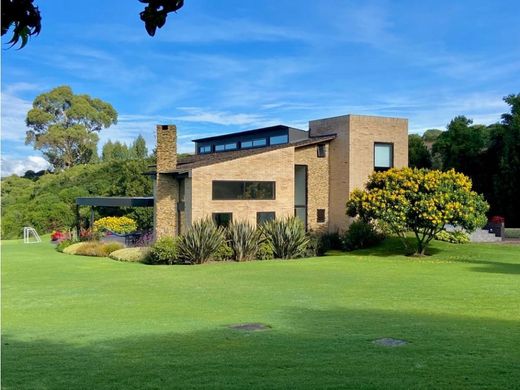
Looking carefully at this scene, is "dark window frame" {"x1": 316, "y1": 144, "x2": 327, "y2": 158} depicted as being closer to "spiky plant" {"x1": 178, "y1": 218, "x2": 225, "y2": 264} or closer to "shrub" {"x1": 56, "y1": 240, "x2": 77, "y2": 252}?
"spiky plant" {"x1": 178, "y1": 218, "x2": 225, "y2": 264}

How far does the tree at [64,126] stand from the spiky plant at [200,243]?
54066 millimetres

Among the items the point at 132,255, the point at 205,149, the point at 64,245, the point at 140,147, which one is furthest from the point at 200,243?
the point at 140,147

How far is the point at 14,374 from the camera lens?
251 inches

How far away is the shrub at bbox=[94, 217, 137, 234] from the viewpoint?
1740 inches

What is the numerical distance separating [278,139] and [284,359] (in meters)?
31.5

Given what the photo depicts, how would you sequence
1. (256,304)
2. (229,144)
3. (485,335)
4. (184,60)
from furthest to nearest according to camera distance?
(229,144) → (184,60) → (256,304) → (485,335)

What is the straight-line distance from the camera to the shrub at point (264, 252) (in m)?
26.1

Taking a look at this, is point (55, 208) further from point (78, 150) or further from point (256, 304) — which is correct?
point (256, 304)

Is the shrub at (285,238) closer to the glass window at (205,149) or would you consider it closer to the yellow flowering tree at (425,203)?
the yellow flowering tree at (425,203)

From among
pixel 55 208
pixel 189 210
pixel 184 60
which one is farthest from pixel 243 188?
pixel 55 208

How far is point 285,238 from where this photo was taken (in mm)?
26469

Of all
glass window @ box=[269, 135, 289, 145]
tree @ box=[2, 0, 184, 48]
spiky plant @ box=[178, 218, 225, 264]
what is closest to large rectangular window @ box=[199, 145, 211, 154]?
glass window @ box=[269, 135, 289, 145]

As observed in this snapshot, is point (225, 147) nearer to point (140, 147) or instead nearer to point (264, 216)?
point (264, 216)

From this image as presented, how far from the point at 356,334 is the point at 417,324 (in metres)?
1.42
